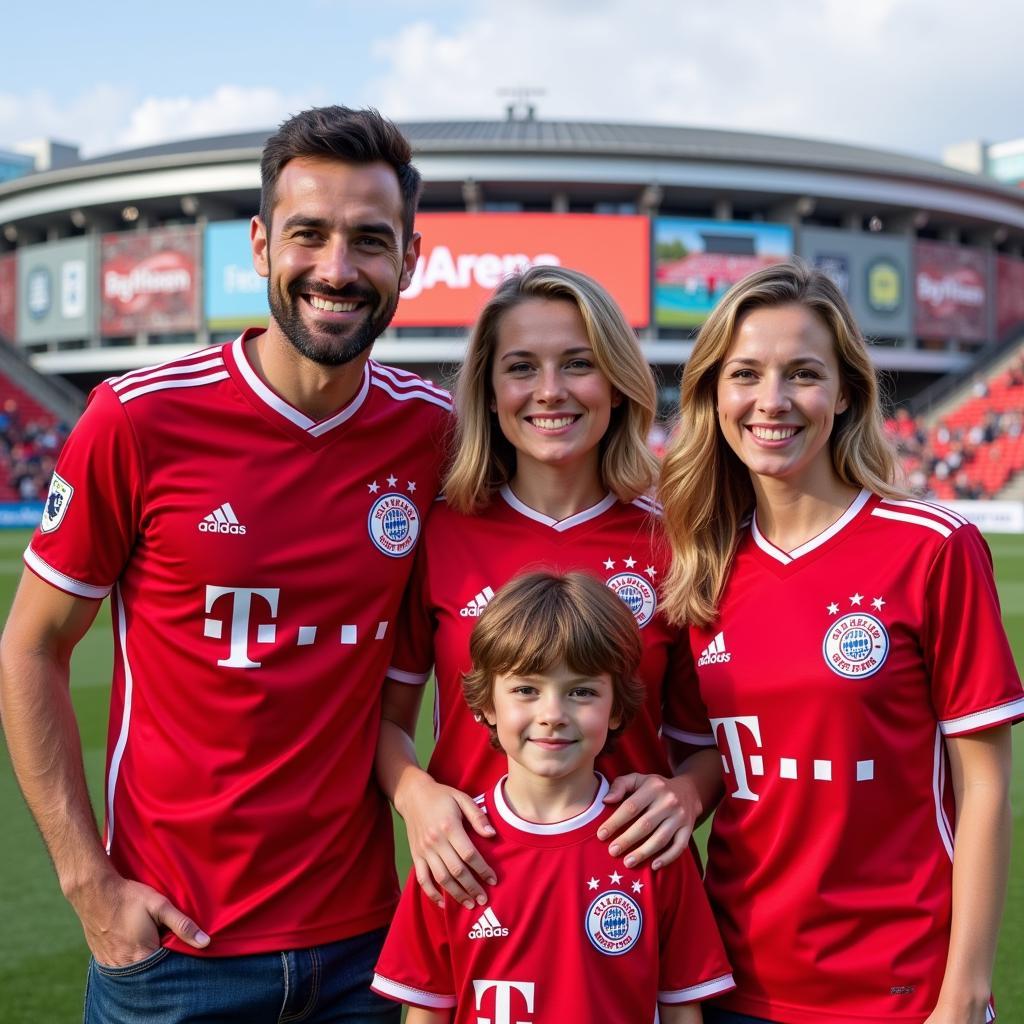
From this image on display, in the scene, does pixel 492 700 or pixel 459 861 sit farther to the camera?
pixel 492 700

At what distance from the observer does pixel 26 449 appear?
31953 mm

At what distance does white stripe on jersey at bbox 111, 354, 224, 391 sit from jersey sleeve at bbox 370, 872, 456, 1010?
1.24 metres

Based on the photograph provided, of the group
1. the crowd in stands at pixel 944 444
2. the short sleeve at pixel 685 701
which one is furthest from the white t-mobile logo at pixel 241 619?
the crowd in stands at pixel 944 444

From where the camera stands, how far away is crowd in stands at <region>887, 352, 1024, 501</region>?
2961 cm

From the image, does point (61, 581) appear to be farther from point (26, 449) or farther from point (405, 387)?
point (26, 449)

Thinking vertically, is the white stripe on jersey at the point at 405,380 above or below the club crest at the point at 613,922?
above

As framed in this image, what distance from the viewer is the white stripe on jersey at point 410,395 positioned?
2809mm

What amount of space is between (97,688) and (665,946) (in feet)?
24.2

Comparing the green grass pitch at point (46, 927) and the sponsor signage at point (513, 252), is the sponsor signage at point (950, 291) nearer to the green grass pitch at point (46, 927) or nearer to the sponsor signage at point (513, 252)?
the sponsor signage at point (513, 252)

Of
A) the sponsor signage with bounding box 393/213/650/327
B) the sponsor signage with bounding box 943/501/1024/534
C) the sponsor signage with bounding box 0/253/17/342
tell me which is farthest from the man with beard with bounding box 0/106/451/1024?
the sponsor signage with bounding box 0/253/17/342

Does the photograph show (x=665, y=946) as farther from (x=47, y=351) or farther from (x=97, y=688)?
(x=47, y=351)

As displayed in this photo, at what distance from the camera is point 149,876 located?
240cm

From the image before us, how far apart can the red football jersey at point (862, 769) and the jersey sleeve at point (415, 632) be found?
74 cm

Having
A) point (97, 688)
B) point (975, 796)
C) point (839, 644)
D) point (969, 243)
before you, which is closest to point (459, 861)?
point (839, 644)
